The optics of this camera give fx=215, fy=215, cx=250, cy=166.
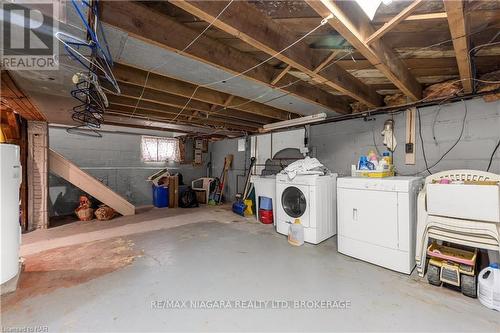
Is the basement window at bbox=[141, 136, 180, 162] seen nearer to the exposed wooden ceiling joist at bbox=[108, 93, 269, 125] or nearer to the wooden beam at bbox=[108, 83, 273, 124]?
the exposed wooden ceiling joist at bbox=[108, 93, 269, 125]

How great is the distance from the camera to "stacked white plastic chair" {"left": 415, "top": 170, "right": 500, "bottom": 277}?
1643mm

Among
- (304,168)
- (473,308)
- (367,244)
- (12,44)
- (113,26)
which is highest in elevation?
(113,26)

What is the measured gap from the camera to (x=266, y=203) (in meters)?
3.78

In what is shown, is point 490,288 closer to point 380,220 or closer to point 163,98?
point 380,220

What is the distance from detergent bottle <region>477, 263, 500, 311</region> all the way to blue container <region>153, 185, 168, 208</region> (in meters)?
5.26

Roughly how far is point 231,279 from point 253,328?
59 cm

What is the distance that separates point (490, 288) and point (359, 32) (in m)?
2.04

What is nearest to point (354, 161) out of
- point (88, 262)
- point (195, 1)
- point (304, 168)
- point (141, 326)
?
point (304, 168)

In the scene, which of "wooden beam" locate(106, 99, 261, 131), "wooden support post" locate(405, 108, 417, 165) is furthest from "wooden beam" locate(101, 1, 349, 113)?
"wooden beam" locate(106, 99, 261, 131)

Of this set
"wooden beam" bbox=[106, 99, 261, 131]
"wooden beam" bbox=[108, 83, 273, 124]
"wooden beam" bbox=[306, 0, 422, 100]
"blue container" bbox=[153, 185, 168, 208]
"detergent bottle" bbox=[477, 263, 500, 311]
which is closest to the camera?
"wooden beam" bbox=[306, 0, 422, 100]

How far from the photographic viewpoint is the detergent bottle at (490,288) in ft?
A: 5.02

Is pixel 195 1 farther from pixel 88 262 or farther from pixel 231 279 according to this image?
pixel 88 262

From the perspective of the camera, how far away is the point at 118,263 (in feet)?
7.35

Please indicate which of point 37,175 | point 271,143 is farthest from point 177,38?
point 37,175
